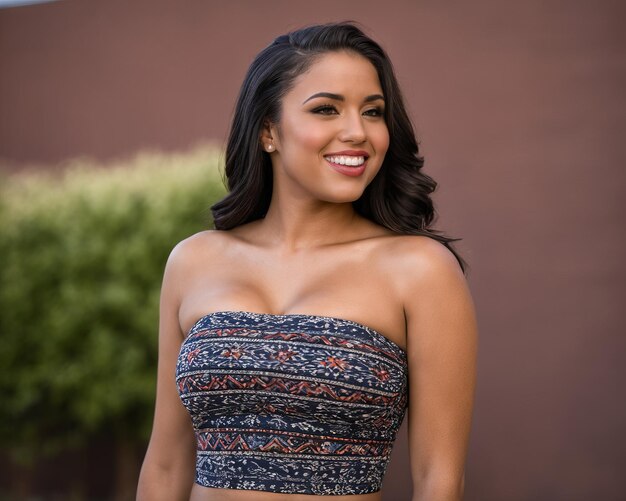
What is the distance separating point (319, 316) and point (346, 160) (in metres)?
0.42

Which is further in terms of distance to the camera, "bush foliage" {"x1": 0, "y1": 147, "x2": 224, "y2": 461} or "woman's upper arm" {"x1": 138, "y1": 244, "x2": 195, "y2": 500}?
"bush foliage" {"x1": 0, "y1": 147, "x2": 224, "y2": 461}

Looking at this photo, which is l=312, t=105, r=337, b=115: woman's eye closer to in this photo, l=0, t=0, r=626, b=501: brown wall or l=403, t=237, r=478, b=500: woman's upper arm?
l=403, t=237, r=478, b=500: woman's upper arm

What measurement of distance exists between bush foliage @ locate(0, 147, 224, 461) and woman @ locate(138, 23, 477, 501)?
3.99m

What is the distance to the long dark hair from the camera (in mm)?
2795

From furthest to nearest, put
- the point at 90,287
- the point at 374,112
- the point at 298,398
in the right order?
the point at 90,287 → the point at 374,112 → the point at 298,398

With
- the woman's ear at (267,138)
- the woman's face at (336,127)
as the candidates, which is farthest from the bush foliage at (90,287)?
the woman's face at (336,127)

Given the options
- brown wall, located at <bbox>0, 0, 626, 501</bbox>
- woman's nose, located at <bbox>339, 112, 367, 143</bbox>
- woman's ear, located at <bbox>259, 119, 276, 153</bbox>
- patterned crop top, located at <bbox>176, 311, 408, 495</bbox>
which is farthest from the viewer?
brown wall, located at <bbox>0, 0, 626, 501</bbox>

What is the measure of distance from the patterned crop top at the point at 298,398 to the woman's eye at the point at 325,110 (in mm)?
553

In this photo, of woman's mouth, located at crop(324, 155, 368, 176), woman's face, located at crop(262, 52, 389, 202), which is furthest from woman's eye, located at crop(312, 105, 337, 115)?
woman's mouth, located at crop(324, 155, 368, 176)

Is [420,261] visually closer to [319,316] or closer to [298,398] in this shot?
[319,316]

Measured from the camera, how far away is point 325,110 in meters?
2.71

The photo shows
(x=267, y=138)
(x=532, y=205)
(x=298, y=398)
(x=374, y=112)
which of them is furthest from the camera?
(x=532, y=205)

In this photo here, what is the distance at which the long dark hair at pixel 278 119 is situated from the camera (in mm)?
2795

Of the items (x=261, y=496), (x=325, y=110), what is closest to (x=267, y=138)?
(x=325, y=110)
